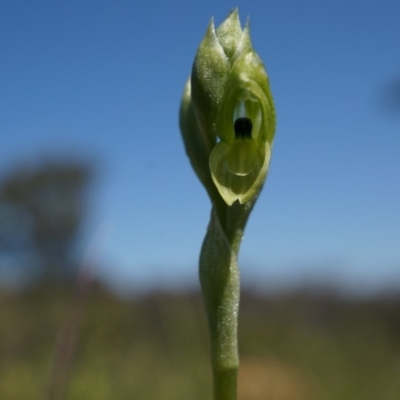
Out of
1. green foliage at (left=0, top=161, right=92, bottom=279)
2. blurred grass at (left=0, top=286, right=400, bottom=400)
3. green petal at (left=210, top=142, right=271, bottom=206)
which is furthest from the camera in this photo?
green foliage at (left=0, top=161, right=92, bottom=279)

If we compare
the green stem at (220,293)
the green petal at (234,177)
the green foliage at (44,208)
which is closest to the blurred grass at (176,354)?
the green stem at (220,293)

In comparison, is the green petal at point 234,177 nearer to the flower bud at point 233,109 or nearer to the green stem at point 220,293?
the flower bud at point 233,109

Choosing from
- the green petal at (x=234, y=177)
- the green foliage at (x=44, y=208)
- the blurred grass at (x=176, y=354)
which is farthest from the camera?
the green foliage at (x=44, y=208)

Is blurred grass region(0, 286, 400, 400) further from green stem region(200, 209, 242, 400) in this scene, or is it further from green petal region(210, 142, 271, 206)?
green petal region(210, 142, 271, 206)

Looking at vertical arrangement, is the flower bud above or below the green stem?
above

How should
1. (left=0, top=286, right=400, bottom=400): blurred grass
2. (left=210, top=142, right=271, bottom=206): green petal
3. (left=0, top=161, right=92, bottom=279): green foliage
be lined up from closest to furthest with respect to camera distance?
(left=210, top=142, right=271, bottom=206): green petal, (left=0, top=286, right=400, bottom=400): blurred grass, (left=0, top=161, right=92, bottom=279): green foliage

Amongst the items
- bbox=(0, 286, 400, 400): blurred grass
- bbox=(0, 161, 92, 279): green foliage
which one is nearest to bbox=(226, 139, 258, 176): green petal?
bbox=(0, 286, 400, 400): blurred grass
